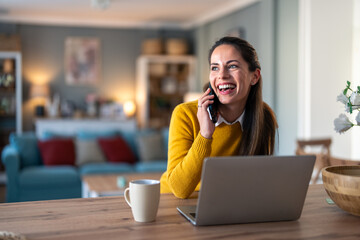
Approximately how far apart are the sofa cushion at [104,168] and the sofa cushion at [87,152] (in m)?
0.09

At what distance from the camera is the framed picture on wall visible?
765cm

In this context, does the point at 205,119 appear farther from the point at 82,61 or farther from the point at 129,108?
the point at 82,61

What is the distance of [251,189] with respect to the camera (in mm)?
1114

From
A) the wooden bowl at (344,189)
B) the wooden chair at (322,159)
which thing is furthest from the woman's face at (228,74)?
the wooden chair at (322,159)

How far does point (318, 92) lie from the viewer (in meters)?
4.68

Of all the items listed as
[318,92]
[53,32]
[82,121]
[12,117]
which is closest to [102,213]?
[318,92]

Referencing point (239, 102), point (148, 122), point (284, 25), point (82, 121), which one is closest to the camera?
point (239, 102)

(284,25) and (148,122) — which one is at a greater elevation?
(284,25)

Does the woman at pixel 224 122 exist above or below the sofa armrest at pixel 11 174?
above

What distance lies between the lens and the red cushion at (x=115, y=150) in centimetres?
552

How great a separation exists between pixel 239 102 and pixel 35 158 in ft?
13.5

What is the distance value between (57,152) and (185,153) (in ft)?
13.2

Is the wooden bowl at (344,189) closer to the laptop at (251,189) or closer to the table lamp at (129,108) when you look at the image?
the laptop at (251,189)

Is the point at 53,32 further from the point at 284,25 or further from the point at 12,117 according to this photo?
the point at 284,25
